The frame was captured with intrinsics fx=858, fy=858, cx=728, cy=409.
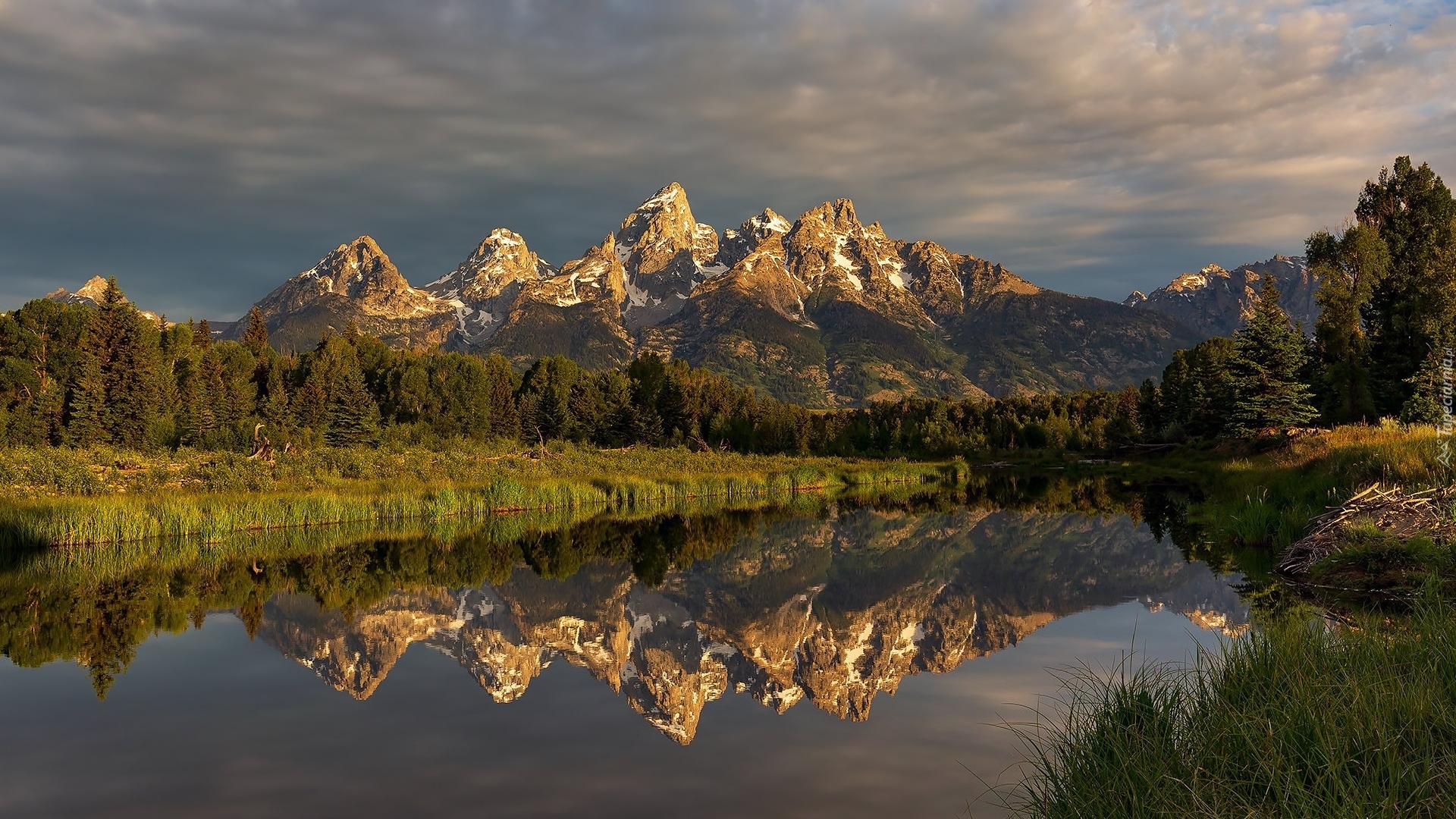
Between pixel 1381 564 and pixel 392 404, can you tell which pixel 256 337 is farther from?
pixel 1381 564

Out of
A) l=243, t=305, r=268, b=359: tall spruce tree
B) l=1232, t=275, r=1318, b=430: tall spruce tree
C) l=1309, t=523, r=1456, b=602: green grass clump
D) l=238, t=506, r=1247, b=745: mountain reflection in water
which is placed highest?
l=243, t=305, r=268, b=359: tall spruce tree

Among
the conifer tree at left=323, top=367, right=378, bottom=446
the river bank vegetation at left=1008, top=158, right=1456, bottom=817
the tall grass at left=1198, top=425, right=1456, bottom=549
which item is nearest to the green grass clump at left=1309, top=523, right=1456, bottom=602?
the river bank vegetation at left=1008, top=158, right=1456, bottom=817

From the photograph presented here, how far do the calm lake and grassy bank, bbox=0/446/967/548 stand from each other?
3.65 m

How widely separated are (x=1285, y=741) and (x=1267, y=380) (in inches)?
2107

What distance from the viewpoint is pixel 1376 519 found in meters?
19.1

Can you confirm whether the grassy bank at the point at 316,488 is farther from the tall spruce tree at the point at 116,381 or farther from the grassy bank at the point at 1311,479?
the grassy bank at the point at 1311,479

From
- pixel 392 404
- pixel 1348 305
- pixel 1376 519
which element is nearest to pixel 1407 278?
pixel 1348 305

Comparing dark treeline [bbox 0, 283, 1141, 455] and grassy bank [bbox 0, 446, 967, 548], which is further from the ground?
dark treeline [bbox 0, 283, 1141, 455]

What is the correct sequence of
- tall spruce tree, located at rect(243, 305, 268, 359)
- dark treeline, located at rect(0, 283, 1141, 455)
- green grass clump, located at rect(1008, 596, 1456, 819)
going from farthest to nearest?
tall spruce tree, located at rect(243, 305, 268, 359)
dark treeline, located at rect(0, 283, 1141, 455)
green grass clump, located at rect(1008, 596, 1456, 819)

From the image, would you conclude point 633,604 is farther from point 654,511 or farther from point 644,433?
point 644,433

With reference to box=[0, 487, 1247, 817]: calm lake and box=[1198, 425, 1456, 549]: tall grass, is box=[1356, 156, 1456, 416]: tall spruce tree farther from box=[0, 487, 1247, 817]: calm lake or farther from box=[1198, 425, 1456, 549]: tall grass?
box=[0, 487, 1247, 817]: calm lake

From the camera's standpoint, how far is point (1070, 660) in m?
15.6

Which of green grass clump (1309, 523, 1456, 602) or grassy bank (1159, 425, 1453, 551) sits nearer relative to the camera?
green grass clump (1309, 523, 1456, 602)

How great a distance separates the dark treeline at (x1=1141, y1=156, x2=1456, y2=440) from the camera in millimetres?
50375
